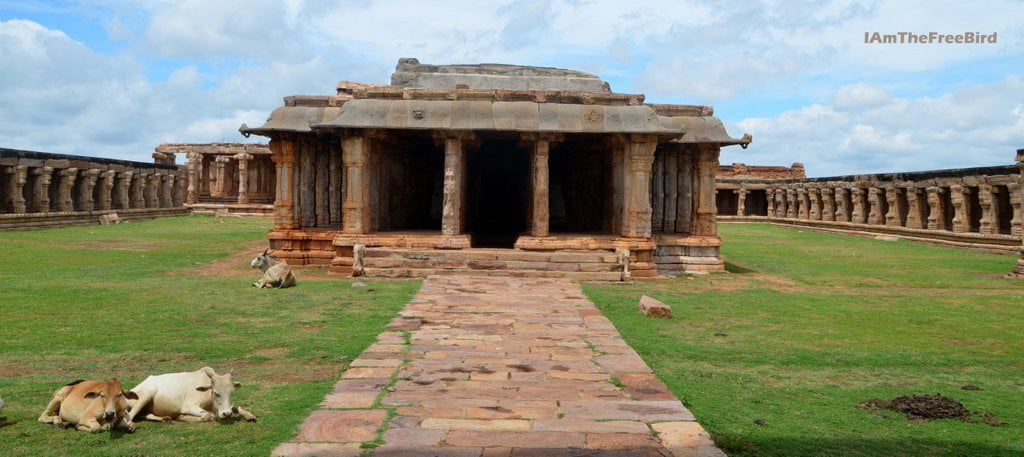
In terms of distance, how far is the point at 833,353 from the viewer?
25.7ft

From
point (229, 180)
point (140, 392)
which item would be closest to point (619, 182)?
point (140, 392)

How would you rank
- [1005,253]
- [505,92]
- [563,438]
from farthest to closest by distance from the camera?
[1005,253] < [505,92] < [563,438]

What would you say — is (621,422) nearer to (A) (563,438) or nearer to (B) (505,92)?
(A) (563,438)

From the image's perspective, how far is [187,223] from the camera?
31766mm

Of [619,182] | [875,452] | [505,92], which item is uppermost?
[505,92]

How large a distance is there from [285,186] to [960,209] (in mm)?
23168

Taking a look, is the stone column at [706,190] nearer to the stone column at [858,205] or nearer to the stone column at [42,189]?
the stone column at [858,205]

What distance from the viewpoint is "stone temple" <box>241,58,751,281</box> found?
14.9 meters

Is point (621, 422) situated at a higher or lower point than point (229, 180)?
lower

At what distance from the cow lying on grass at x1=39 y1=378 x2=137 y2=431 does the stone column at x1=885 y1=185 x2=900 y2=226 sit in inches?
1257

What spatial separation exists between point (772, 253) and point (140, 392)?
811 inches

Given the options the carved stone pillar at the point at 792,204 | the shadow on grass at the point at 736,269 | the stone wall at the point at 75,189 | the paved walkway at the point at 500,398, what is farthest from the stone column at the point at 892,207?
the stone wall at the point at 75,189

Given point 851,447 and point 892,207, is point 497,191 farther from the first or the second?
point 851,447

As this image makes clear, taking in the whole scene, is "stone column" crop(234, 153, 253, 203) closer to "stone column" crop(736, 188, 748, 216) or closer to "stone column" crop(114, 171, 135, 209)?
"stone column" crop(114, 171, 135, 209)
